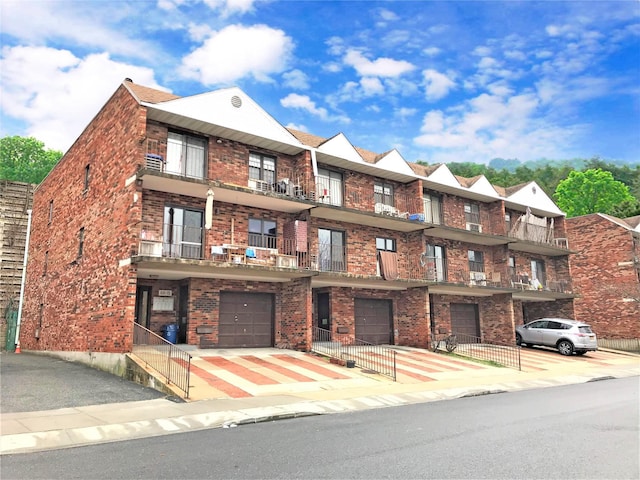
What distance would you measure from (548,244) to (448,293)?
26.4ft

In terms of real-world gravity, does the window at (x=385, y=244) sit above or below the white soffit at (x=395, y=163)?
below

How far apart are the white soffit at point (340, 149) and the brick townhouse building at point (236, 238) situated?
2.7 inches

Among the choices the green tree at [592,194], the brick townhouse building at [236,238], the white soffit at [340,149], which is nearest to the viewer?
the brick townhouse building at [236,238]

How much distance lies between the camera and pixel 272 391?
1205cm

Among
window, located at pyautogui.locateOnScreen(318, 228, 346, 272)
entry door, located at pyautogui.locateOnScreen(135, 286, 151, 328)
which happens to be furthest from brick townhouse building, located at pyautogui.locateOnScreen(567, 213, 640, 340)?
entry door, located at pyautogui.locateOnScreen(135, 286, 151, 328)

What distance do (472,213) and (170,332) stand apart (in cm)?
1869

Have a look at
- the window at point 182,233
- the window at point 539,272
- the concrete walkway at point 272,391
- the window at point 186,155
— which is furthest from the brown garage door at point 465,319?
the window at point 186,155

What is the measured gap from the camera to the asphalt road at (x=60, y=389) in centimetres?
1021

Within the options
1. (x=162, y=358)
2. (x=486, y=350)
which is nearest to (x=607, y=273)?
(x=486, y=350)

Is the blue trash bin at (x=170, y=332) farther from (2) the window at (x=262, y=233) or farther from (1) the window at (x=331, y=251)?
(1) the window at (x=331, y=251)

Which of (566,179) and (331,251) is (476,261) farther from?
(566,179)

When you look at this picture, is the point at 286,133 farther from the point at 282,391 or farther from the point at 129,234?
→ the point at 282,391

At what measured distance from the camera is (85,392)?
37.6 ft

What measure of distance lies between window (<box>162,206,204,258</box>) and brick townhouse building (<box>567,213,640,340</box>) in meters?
25.7
